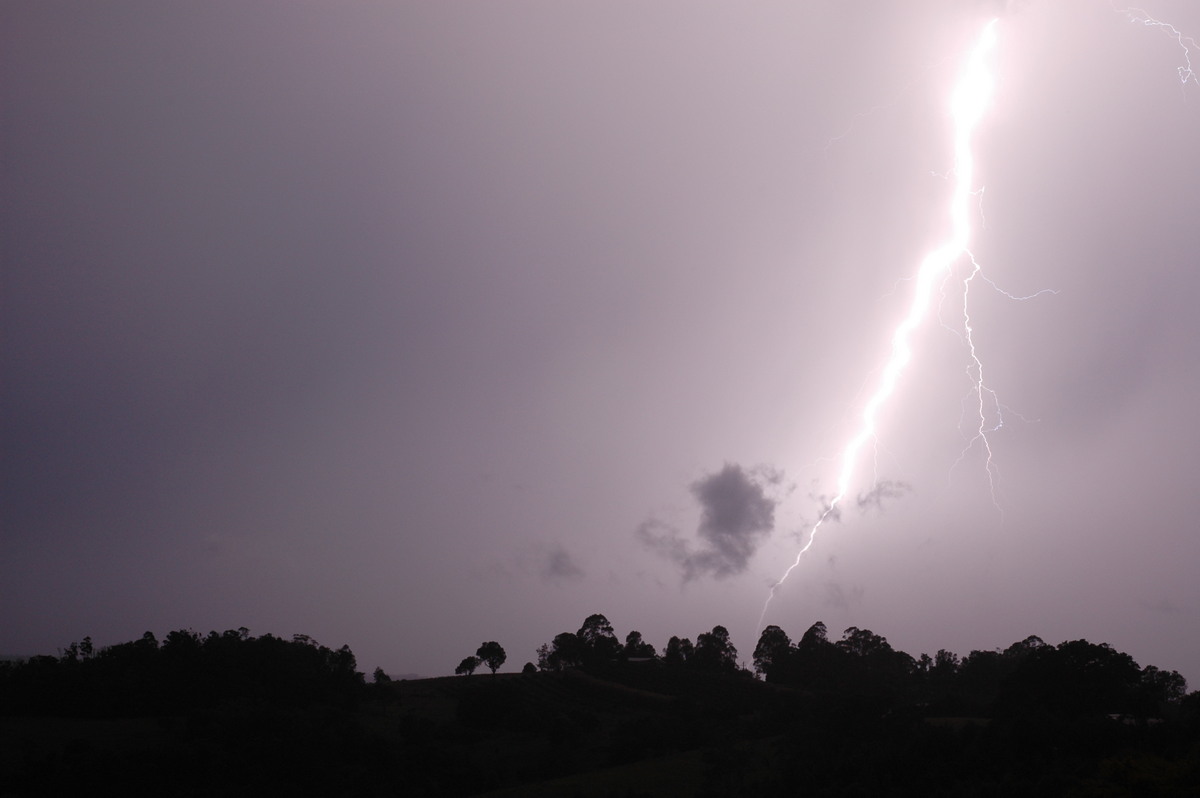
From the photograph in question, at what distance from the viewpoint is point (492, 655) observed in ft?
250

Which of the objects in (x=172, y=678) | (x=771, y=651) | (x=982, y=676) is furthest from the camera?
(x=771, y=651)

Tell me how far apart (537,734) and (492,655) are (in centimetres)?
3042

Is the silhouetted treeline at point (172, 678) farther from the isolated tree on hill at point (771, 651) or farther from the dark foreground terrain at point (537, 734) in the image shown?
the isolated tree on hill at point (771, 651)

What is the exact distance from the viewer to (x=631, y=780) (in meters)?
34.1

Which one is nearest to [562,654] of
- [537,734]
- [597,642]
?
[597,642]

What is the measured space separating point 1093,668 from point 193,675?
5079cm

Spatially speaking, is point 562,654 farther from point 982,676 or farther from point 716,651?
point 982,676

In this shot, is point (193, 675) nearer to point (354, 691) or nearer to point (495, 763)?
point (354, 691)

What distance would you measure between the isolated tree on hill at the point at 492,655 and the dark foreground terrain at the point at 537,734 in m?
13.3

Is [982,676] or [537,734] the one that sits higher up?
[982,676]

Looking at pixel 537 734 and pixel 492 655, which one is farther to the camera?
pixel 492 655

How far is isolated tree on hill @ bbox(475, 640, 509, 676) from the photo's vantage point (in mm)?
75875

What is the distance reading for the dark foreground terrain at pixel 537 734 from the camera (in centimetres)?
2652

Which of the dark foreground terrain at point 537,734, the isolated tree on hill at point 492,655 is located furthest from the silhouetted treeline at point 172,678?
the isolated tree on hill at point 492,655
